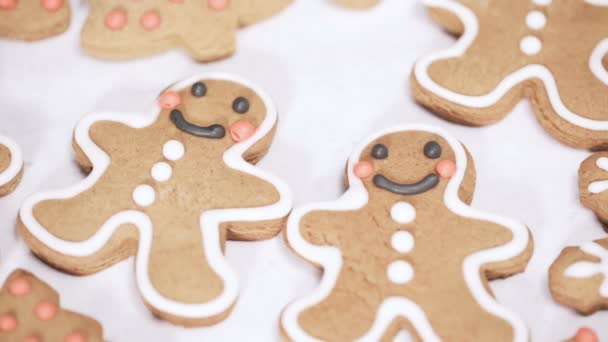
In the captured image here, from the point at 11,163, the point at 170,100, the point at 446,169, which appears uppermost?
the point at 446,169

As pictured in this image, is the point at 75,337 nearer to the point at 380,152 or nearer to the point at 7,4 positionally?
the point at 380,152

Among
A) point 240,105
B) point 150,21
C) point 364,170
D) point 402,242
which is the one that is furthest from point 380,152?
point 150,21

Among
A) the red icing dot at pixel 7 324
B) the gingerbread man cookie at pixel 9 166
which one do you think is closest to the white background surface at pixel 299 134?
the gingerbread man cookie at pixel 9 166

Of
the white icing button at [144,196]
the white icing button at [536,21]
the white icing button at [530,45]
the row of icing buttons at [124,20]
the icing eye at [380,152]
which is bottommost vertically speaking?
the white icing button at [144,196]

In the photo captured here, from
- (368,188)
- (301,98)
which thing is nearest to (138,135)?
(301,98)

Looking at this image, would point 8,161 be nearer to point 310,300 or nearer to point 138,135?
point 138,135

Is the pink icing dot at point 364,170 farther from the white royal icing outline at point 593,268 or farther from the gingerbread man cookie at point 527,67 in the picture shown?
the white royal icing outline at point 593,268
